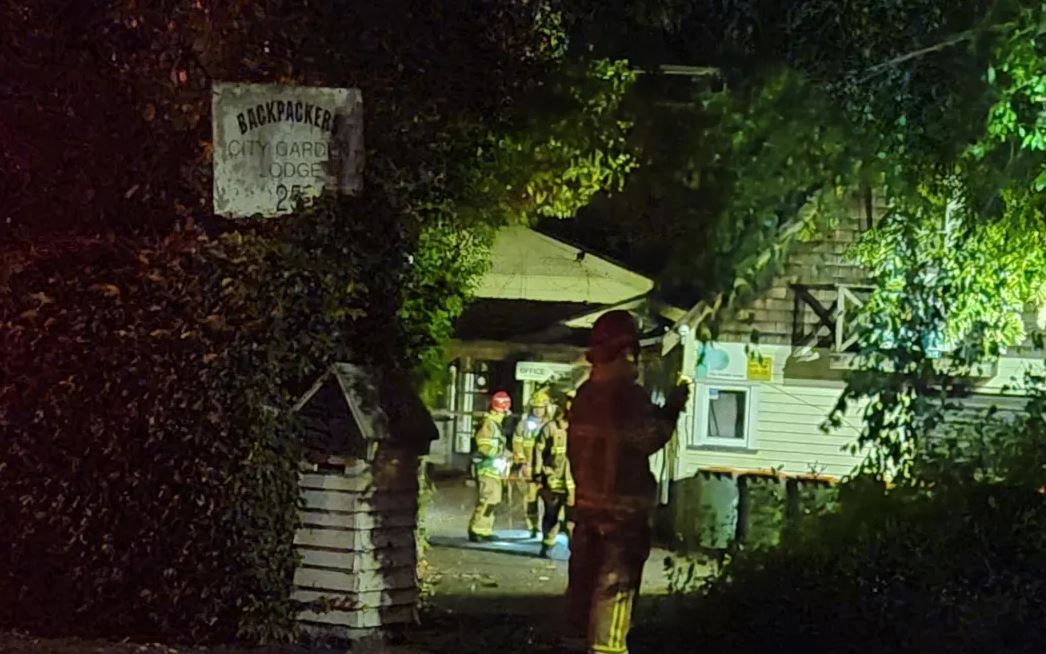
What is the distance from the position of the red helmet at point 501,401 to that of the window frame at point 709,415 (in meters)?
1.55

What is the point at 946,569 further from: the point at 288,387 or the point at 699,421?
the point at 288,387

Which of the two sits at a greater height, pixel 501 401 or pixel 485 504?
pixel 501 401

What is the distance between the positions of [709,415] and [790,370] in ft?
2.59

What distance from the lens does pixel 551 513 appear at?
9203 mm

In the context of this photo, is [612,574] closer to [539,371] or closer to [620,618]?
[620,618]

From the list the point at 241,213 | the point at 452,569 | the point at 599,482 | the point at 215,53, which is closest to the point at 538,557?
the point at 452,569

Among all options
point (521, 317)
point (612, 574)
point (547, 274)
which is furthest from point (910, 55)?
point (612, 574)

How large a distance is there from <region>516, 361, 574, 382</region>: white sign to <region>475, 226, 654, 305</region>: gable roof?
1.47 feet

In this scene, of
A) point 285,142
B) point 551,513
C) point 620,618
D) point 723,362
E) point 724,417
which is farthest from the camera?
point 551,513

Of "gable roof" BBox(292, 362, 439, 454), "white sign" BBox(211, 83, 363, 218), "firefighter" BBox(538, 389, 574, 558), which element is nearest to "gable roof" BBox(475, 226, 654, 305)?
"firefighter" BBox(538, 389, 574, 558)

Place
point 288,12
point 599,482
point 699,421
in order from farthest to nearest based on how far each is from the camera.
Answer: point 699,421 → point 288,12 → point 599,482

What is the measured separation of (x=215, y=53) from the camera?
7273mm

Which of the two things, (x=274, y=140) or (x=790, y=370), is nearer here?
(x=274, y=140)

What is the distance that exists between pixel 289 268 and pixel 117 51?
1605 millimetres
